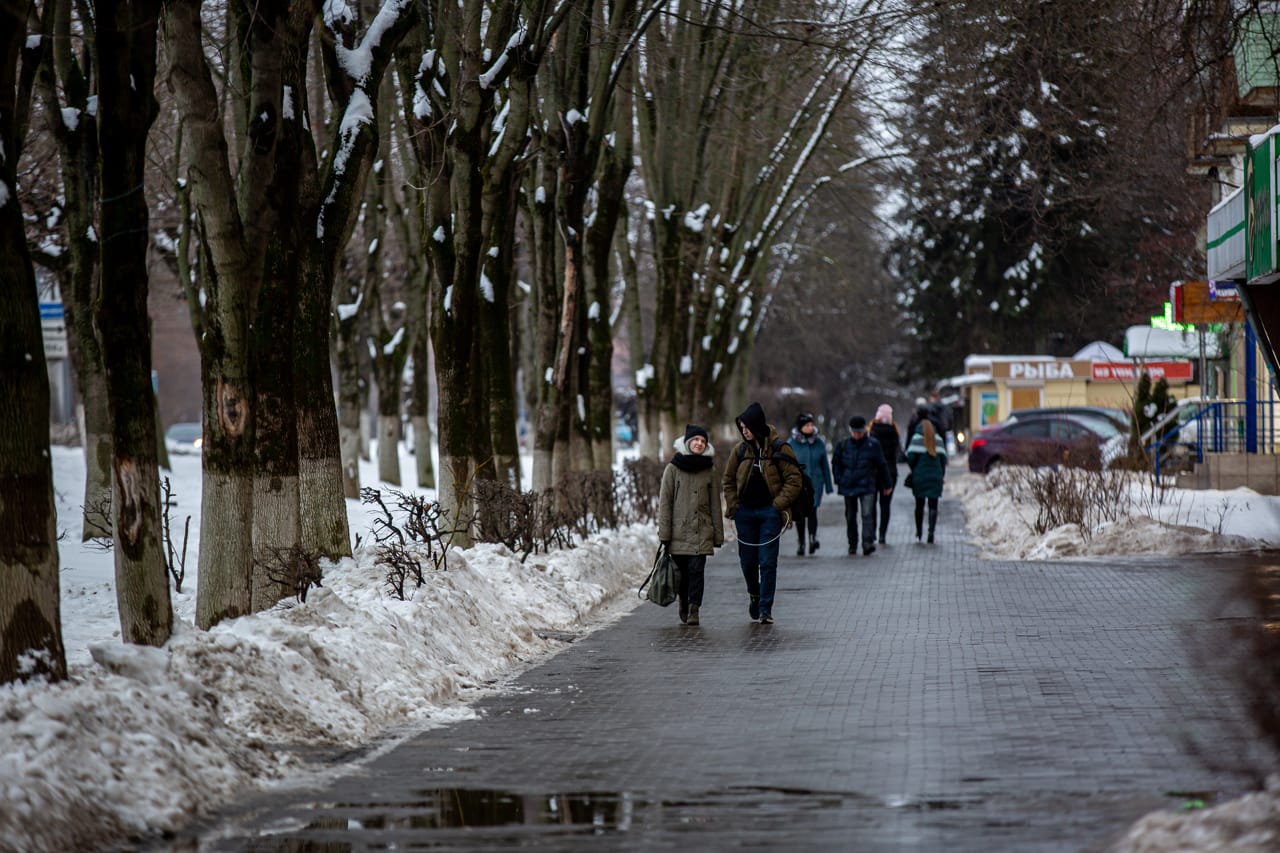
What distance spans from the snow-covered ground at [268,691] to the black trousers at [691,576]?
0.91 meters

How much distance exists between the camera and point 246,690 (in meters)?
9.05

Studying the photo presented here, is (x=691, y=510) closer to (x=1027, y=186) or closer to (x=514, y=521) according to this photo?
(x=514, y=521)

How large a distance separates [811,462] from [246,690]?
1518 cm

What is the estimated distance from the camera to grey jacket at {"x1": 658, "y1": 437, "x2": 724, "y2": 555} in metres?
14.4

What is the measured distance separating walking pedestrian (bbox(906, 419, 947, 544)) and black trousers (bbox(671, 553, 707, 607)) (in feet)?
29.7

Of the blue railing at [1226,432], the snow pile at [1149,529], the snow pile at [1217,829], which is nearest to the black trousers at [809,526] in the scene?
the snow pile at [1149,529]

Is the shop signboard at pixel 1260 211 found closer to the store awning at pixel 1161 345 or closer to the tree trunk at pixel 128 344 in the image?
the tree trunk at pixel 128 344

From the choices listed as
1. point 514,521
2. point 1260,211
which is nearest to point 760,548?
point 514,521

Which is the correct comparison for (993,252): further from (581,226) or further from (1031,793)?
(1031,793)

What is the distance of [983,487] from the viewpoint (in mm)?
35656

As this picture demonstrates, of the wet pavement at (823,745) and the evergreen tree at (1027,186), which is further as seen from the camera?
the evergreen tree at (1027,186)

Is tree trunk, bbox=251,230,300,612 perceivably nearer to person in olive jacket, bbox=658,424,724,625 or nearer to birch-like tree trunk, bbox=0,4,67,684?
person in olive jacket, bbox=658,424,724,625

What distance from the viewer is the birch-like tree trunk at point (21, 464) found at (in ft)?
26.2

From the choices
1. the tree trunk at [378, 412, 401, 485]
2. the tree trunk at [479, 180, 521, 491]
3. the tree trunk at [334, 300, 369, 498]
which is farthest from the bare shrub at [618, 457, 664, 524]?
the tree trunk at [378, 412, 401, 485]
